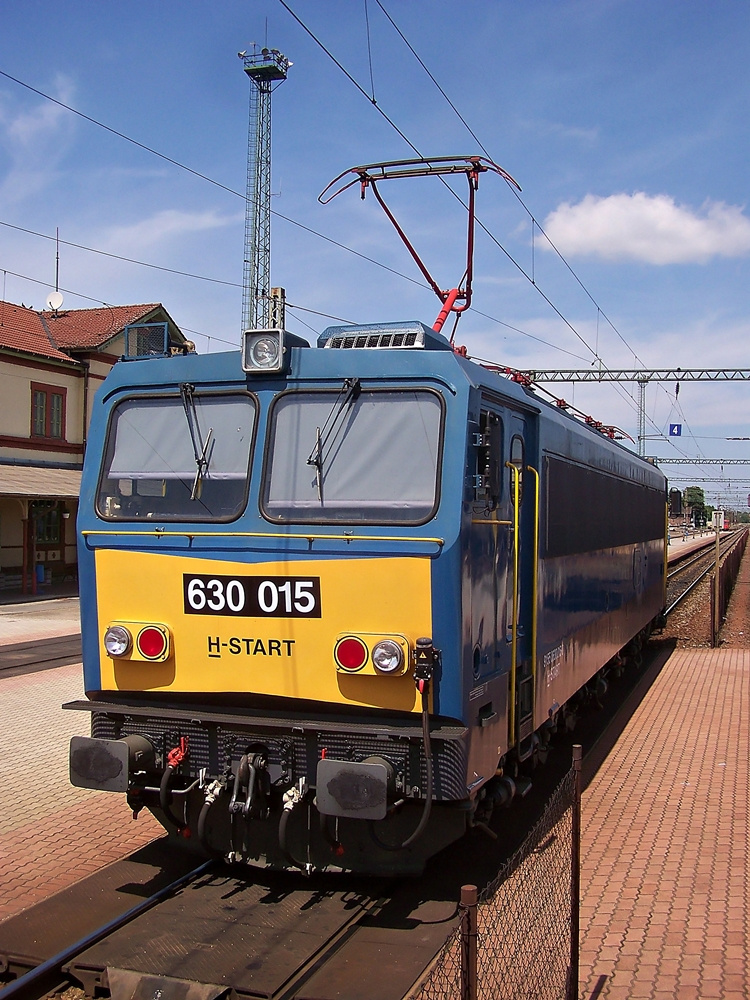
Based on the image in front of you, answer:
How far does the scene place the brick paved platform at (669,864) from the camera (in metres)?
5.25

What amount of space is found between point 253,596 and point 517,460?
7.20ft

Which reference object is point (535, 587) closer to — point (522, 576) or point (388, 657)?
point (522, 576)

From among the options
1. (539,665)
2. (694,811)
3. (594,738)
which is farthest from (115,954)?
(594,738)

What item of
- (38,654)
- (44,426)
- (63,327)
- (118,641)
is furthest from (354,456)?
(63,327)

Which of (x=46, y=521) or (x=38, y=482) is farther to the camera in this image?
(x=46, y=521)

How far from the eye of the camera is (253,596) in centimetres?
569

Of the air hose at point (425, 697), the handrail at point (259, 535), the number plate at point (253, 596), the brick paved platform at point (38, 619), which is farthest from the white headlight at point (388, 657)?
the brick paved platform at point (38, 619)

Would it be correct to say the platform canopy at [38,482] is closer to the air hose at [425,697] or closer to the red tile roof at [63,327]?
the red tile roof at [63,327]

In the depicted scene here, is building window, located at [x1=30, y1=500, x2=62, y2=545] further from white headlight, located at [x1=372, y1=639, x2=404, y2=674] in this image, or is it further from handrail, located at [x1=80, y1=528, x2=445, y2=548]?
white headlight, located at [x1=372, y1=639, x2=404, y2=674]

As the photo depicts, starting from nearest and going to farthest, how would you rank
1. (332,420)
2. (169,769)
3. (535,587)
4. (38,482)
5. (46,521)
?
(169,769) < (332,420) < (535,587) < (38,482) < (46,521)

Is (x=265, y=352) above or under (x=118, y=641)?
above

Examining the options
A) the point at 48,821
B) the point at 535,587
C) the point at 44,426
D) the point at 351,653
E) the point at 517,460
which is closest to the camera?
the point at 351,653

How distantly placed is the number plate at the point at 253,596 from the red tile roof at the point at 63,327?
25.1m

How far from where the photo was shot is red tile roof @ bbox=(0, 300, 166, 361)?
100 ft
